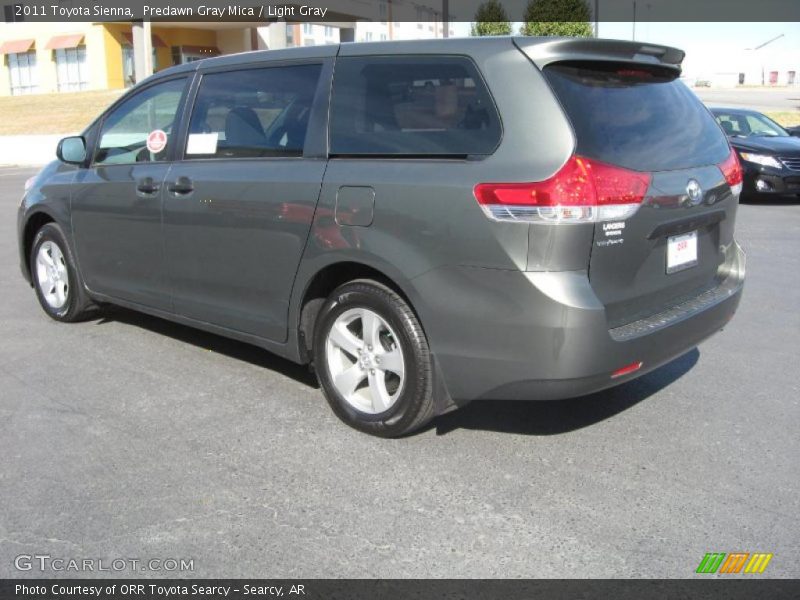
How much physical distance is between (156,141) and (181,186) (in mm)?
502

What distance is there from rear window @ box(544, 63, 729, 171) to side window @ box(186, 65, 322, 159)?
4.54ft

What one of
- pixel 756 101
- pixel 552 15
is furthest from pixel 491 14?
pixel 756 101

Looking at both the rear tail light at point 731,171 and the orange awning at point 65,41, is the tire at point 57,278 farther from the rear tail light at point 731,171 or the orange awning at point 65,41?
the orange awning at point 65,41

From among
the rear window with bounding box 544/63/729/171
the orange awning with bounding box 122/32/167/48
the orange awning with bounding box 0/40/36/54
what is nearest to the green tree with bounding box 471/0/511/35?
the orange awning with bounding box 122/32/167/48

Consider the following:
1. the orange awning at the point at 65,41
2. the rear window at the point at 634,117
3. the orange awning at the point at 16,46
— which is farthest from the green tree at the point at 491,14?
the rear window at the point at 634,117

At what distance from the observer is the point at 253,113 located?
4.49m

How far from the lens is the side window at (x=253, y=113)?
4223mm

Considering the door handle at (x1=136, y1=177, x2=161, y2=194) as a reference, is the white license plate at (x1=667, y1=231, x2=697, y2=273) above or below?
below

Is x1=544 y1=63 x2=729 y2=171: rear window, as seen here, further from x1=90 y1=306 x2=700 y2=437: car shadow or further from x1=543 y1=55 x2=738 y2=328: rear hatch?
x1=90 y1=306 x2=700 y2=437: car shadow

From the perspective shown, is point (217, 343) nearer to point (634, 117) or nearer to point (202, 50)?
point (634, 117)

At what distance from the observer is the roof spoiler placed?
11.4 feet

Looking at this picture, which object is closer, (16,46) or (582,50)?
(582,50)

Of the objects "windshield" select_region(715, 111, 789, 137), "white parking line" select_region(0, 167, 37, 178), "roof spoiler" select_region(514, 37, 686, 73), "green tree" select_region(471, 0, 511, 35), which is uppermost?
"green tree" select_region(471, 0, 511, 35)

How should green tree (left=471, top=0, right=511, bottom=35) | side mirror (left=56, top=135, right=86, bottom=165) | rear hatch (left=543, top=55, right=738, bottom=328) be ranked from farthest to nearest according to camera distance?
green tree (left=471, top=0, right=511, bottom=35) < side mirror (left=56, top=135, right=86, bottom=165) < rear hatch (left=543, top=55, right=738, bottom=328)
